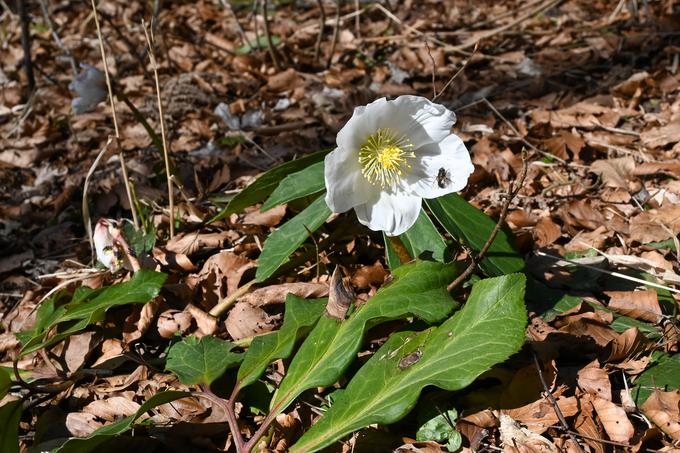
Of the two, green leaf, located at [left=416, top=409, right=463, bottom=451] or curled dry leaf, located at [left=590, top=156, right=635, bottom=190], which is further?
curled dry leaf, located at [left=590, top=156, right=635, bottom=190]

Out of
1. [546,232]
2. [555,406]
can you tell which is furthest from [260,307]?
[546,232]

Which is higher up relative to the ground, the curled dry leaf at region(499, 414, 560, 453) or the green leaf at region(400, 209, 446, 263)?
the green leaf at region(400, 209, 446, 263)

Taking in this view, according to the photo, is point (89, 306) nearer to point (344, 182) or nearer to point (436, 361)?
point (344, 182)

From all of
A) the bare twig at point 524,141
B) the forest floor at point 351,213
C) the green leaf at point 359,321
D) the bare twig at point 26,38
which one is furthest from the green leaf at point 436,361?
the bare twig at point 26,38

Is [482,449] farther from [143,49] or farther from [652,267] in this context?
[143,49]

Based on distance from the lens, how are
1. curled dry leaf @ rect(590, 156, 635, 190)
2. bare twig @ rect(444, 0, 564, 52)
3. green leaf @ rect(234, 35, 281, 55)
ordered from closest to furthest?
curled dry leaf @ rect(590, 156, 635, 190), bare twig @ rect(444, 0, 564, 52), green leaf @ rect(234, 35, 281, 55)

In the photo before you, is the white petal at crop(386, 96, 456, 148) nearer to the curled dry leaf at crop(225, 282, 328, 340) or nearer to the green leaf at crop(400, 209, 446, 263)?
the green leaf at crop(400, 209, 446, 263)

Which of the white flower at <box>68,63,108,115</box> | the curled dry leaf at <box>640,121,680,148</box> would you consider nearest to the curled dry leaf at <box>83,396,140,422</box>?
the white flower at <box>68,63,108,115</box>
